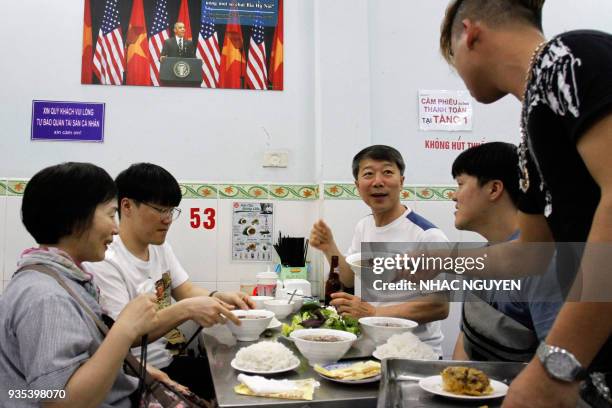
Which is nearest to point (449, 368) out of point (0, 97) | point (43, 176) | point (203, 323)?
point (203, 323)

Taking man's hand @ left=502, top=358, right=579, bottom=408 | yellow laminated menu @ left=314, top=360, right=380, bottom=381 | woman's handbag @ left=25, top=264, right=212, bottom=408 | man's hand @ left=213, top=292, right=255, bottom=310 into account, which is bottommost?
woman's handbag @ left=25, top=264, right=212, bottom=408

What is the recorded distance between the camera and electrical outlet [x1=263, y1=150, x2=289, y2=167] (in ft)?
9.96

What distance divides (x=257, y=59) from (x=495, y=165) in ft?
6.40

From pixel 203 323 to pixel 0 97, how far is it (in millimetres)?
2206

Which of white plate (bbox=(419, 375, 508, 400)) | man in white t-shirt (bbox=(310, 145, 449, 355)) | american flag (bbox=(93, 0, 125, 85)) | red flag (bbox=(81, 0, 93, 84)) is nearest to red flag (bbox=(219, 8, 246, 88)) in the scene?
american flag (bbox=(93, 0, 125, 85))

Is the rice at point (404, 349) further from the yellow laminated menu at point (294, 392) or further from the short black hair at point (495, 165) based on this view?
the short black hair at point (495, 165)

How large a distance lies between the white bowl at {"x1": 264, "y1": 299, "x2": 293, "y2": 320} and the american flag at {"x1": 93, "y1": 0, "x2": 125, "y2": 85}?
182 cm

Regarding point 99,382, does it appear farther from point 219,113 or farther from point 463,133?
point 463,133

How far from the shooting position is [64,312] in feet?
3.52

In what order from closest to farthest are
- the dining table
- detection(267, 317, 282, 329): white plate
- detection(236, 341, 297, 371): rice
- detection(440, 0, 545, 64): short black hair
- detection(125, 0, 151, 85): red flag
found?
detection(440, 0, 545, 64): short black hair < the dining table < detection(236, 341, 297, 371): rice < detection(267, 317, 282, 329): white plate < detection(125, 0, 151, 85): red flag

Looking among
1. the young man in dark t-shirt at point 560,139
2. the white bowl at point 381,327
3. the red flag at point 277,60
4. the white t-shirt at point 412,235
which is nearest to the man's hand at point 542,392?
the young man in dark t-shirt at point 560,139

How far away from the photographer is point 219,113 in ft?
9.96

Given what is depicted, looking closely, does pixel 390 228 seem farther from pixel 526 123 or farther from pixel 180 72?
pixel 180 72

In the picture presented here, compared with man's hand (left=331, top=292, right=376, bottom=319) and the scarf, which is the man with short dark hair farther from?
the scarf
